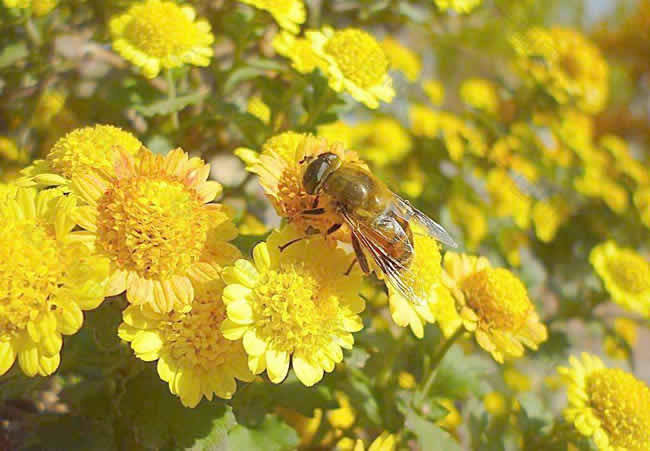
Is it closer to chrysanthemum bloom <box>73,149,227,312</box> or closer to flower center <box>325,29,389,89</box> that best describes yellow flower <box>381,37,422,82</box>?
flower center <box>325,29,389,89</box>

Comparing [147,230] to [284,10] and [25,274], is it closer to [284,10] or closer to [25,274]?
[25,274]

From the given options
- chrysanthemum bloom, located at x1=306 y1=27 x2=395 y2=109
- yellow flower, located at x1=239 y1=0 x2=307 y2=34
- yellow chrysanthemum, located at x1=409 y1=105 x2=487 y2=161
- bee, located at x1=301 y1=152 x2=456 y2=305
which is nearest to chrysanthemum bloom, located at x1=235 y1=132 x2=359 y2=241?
bee, located at x1=301 y1=152 x2=456 y2=305

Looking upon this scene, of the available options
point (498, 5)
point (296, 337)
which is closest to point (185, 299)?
point (296, 337)

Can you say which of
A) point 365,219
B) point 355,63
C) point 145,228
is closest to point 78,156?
point 145,228

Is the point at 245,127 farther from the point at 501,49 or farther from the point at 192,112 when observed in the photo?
the point at 501,49

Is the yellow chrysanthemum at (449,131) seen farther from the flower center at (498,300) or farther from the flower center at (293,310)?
the flower center at (293,310)

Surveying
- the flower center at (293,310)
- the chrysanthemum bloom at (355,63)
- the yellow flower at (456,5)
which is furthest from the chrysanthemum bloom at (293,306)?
the yellow flower at (456,5)
